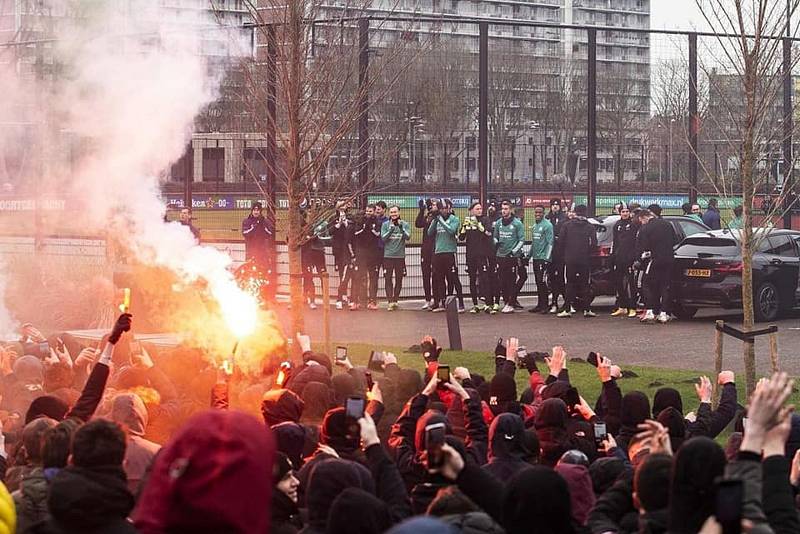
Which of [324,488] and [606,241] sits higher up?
[606,241]

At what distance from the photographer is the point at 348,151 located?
63.0 ft

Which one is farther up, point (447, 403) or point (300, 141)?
point (300, 141)

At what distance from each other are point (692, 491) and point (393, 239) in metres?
19.4

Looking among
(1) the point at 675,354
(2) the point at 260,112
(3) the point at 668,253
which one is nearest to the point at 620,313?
(3) the point at 668,253

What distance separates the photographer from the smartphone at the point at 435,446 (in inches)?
210

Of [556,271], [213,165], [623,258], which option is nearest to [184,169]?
[213,165]

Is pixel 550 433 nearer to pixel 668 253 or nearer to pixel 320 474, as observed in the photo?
pixel 320 474

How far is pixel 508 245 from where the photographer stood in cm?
2283

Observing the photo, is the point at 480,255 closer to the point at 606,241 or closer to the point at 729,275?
the point at 606,241

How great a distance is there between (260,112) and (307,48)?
1483 millimetres

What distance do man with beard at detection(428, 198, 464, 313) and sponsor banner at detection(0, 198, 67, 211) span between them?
20.7 feet

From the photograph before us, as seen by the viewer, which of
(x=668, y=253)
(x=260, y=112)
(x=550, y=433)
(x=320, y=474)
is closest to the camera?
(x=320, y=474)

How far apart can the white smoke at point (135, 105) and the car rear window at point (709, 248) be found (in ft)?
26.4

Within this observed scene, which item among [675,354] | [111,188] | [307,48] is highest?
[307,48]
